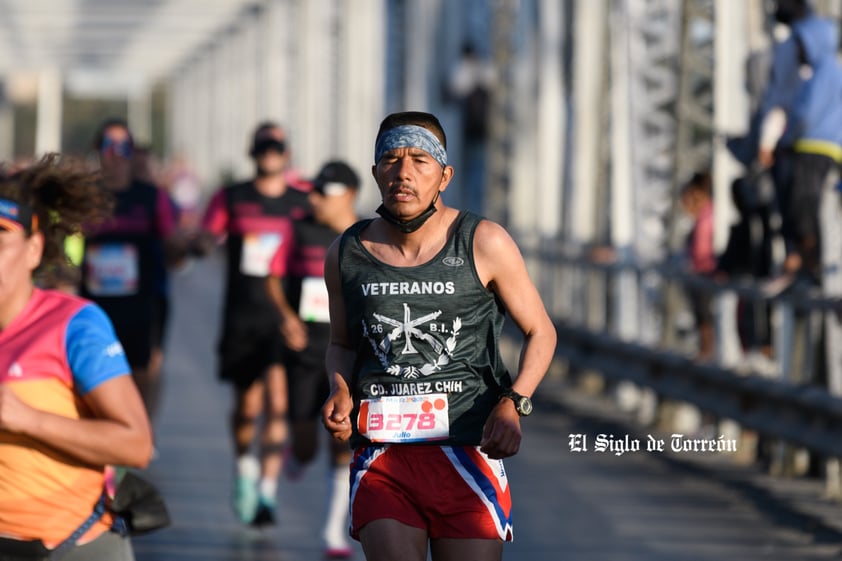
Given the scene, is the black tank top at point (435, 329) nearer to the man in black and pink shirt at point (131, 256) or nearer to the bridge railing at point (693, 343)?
the bridge railing at point (693, 343)

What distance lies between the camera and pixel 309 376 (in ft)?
34.8

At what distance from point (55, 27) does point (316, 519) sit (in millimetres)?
49144

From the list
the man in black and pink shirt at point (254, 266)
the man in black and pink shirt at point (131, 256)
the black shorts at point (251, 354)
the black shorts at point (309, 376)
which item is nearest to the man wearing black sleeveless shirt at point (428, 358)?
the black shorts at point (309, 376)

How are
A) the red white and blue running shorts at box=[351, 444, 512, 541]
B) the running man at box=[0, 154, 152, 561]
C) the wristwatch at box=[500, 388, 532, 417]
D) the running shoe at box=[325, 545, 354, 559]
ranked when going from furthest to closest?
the running shoe at box=[325, 545, 354, 559], the red white and blue running shorts at box=[351, 444, 512, 541], the wristwatch at box=[500, 388, 532, 417], the running man at box=[0, 154, 152, 561]

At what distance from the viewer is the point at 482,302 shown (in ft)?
18.6

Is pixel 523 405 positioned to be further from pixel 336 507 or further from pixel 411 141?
pixel 336 507

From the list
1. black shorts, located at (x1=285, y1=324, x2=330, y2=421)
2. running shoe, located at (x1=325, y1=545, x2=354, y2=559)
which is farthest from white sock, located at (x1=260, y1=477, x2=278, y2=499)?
running shoe, located at (x1=325, y1=545, x2=354, y2=559)

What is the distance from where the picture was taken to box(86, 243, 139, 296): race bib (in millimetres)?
11852

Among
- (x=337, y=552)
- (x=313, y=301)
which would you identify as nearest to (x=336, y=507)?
(x=337, y=552)

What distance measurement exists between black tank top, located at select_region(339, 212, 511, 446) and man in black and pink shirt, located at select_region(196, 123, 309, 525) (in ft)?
17.5

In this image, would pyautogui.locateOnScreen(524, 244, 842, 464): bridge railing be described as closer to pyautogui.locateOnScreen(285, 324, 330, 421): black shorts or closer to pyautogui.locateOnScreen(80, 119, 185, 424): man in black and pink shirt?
pyautogui.locateOnScreen(285, 324, 330, 421): black shorts

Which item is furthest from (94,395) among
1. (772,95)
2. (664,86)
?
(664,86)

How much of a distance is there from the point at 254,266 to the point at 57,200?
229 inches

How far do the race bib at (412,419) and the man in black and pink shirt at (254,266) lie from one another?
17.6 feet
